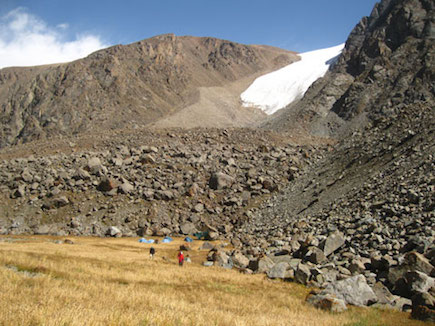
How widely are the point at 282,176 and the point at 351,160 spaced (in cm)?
948

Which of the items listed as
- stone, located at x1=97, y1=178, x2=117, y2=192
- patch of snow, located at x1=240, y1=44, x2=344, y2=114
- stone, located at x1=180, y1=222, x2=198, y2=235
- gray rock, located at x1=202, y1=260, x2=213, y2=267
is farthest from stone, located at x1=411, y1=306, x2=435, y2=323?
patch of snow, located at x1=240, y1=44, x2=344, y2=114

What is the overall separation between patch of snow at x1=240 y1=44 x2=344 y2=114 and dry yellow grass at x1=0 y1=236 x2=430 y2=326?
9425cm

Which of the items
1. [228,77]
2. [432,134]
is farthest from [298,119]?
[228,77]

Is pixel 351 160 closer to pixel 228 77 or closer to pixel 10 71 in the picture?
pixel 228 77

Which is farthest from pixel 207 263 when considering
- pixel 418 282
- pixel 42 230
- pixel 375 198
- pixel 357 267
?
pixel 42 230

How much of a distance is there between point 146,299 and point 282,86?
121m

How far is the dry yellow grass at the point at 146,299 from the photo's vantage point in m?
6.79

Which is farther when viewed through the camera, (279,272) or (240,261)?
(240,261)

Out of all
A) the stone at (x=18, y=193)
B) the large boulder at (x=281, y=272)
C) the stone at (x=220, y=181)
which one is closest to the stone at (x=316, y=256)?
the large boulder at (x=281, y=272)

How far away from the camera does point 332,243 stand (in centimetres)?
1881

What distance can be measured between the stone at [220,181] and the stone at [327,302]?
28.3 meters

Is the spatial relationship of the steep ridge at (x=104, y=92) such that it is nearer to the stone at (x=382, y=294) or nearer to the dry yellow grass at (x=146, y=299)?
the dry yellow grass at (x=146, y=299)

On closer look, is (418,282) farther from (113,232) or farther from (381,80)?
(381,80)

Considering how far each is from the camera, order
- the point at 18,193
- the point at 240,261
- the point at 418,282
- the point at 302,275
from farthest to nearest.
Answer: the point at 18,193 < the point at 240,261 < the point at 302,275 < the point at 418,282
